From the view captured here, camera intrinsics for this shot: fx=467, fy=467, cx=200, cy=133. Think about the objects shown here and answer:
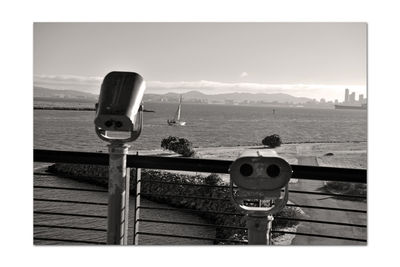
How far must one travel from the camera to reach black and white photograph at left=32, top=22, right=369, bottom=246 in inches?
85.3

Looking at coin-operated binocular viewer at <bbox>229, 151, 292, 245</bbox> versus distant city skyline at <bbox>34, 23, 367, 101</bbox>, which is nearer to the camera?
coin-operated binocular viewer at <bbox>229, 151, 292, 245</bbox>

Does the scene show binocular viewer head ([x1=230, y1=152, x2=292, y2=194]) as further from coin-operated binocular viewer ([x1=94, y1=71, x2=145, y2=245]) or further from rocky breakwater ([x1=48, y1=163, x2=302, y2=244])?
rocky breakwater ([x1=48, y1=163, x2=302, y2=244])

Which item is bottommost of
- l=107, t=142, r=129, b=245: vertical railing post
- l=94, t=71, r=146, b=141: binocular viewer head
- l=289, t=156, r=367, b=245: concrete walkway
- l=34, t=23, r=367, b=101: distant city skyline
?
l=289, t=156, r=367, b=245: concrete walkway

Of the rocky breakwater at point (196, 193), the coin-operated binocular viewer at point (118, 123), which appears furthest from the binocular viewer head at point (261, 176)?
the rocky breakwater at point (196, 193)

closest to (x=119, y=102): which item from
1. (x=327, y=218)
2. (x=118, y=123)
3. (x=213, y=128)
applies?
(x=118, y=123)

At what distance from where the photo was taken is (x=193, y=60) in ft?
61.9

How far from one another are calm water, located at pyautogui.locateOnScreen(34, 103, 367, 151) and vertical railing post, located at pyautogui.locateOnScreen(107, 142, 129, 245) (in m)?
11.3

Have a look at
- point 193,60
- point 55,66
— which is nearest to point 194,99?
point 193,60

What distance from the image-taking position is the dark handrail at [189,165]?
207 centimetres

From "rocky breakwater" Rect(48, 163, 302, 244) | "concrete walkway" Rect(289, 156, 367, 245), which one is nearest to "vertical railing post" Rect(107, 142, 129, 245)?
"concrete walkway" Rect(289, 156, 367, 245)

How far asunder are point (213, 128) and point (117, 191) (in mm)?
39276

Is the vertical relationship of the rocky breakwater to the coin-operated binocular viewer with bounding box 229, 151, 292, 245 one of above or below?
below
